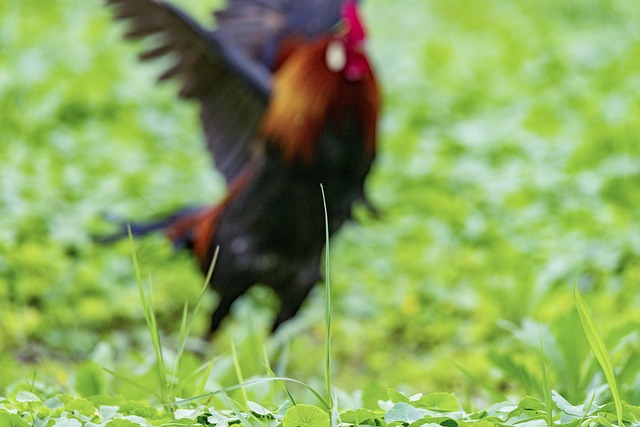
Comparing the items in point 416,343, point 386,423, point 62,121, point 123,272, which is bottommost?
point 416,343

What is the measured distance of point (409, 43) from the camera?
8.98 meters

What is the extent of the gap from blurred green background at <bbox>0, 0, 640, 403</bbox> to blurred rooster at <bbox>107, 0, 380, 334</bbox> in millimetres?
393

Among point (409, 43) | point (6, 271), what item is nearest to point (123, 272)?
point (6, 271)

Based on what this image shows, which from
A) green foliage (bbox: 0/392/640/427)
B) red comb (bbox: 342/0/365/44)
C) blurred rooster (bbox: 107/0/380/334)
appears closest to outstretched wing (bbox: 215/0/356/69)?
blurred rooster (bbox: 107/0/380/334)

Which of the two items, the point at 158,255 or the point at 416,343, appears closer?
the point at 416,343

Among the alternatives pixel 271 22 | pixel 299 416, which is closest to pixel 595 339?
pixel 299 416

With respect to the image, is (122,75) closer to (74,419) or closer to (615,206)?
(615,206)

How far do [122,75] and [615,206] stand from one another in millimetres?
3799

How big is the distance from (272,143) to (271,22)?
105cm

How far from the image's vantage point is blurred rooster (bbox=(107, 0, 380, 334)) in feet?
12.8

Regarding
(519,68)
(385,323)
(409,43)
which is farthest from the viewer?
(409,43)

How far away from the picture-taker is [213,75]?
4105 mm

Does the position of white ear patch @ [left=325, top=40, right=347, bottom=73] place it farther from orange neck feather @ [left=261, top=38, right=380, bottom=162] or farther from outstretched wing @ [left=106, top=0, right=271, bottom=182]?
outstretched wing @ [left=106, top=0, right=271, bottom=182]

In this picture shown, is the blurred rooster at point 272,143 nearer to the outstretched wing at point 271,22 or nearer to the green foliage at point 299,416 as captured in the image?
the outstretched wing at point 271,22
